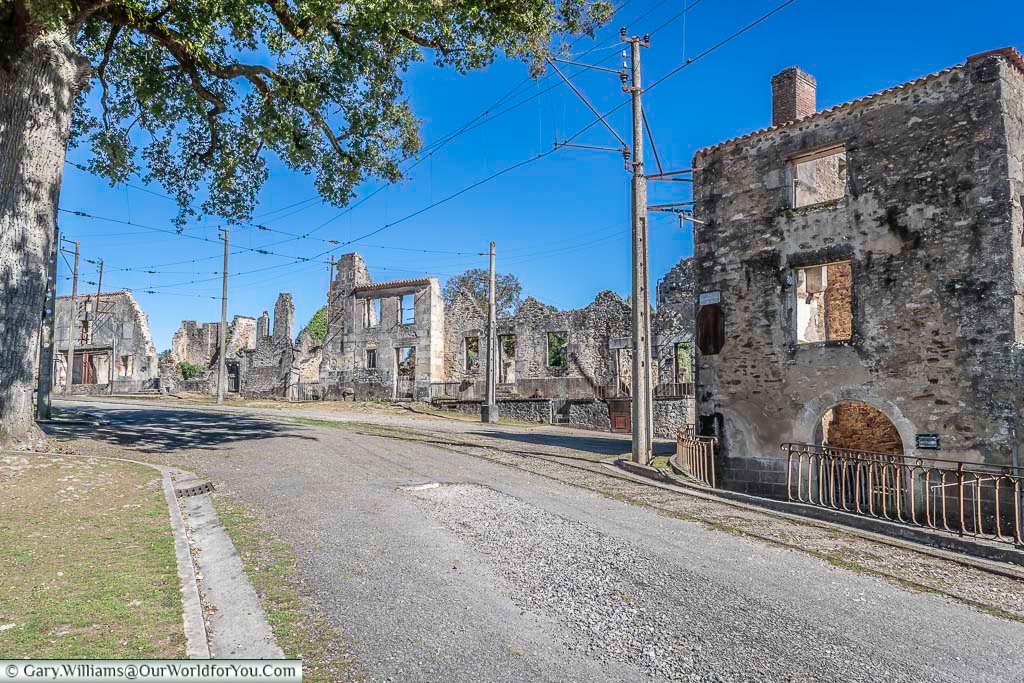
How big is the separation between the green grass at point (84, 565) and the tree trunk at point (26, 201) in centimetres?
136

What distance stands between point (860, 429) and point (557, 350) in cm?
2526

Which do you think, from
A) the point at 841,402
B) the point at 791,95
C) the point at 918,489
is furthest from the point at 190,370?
the point at 918,489

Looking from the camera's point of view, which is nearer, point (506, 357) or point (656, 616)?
point (656, 616)

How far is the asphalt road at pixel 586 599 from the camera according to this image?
4.58 m

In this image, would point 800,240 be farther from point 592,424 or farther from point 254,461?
point 592,424

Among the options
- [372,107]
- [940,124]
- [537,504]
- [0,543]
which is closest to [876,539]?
[537,504]

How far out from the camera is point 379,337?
139ft

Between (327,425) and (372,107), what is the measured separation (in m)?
10.4

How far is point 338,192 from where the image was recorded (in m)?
16.8

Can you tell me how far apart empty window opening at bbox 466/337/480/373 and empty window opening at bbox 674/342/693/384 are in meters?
14.1

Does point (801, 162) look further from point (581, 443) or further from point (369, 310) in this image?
point (369, 310)

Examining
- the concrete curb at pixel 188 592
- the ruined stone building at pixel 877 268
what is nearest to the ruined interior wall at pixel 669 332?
the ruined stone building at pixel 877 268

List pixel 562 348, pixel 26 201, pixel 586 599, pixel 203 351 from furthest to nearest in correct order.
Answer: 1. pixel 203 351
2. pixel 562 348
3. pixel 26 201
4. pixel 586 599

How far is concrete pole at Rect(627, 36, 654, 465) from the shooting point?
1459 cm
